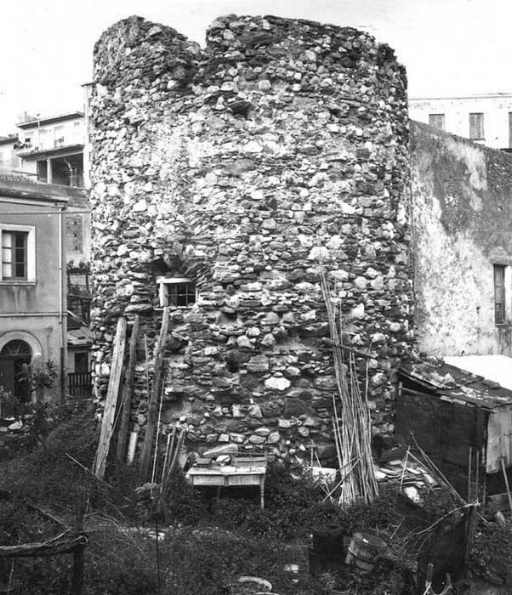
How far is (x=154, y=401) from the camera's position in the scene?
726 cm

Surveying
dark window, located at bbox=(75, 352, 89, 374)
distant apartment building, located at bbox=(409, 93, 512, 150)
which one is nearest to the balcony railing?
dark window, located at bbox=(75, 352, 89, 374)

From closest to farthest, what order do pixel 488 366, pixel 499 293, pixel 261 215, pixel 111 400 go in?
pixel 261 215 < pixel 111 400 < pixel 488 366 < pixel 499 293

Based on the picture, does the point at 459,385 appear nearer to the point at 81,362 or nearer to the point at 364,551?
the point at 364,551

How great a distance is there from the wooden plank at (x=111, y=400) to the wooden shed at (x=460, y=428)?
10.6ft

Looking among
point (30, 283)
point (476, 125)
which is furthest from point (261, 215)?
point (476, 125)

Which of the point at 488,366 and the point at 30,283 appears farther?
the point at 30,283

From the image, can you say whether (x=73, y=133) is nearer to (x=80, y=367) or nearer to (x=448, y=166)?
(x=80, y=367)

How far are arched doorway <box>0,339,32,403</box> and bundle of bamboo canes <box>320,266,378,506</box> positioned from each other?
10881 millimetres

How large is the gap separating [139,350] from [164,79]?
124 inches

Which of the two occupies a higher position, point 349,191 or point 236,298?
point 349,191

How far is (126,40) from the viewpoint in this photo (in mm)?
7750

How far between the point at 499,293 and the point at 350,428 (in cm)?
495

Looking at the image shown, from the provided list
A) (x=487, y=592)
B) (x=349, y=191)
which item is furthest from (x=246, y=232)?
(x=487, y=592)

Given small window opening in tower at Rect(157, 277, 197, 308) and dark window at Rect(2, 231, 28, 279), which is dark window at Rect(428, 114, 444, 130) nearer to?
dark window at Rect(2, 231, 28, 279)
